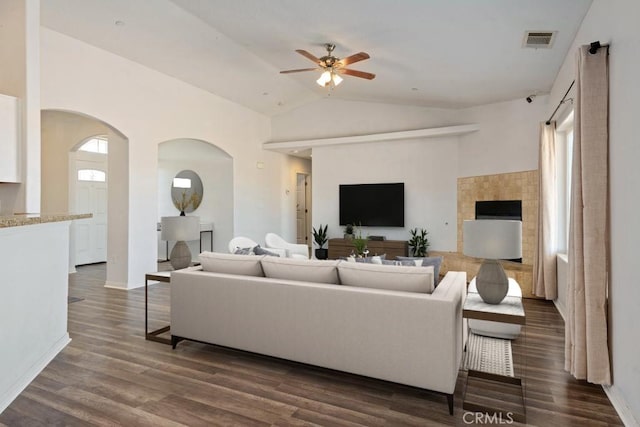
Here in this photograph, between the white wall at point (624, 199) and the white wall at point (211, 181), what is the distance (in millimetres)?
6729

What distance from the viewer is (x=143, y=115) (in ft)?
19.9

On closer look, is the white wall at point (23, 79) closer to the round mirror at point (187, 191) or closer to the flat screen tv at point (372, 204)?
the round mirror at point (187, 191)

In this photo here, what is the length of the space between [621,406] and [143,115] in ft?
21.3

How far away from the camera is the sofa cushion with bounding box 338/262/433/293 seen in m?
2.61

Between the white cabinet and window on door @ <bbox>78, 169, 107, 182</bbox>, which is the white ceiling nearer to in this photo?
the white cabinet

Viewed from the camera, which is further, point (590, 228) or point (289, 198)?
point (289, 198)

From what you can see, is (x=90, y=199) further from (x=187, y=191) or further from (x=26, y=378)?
(x=26, y=378)

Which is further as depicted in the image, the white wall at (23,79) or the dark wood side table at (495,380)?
the white wall at (23,79)

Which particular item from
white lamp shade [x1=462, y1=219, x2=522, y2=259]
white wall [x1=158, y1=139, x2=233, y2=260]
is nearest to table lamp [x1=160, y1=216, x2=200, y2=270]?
white lamp shade [x1=462, y1=219, x2=522, y2=259]

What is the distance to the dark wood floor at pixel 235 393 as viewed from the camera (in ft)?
7.45

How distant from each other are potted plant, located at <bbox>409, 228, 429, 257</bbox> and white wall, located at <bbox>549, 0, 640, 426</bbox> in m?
4.96

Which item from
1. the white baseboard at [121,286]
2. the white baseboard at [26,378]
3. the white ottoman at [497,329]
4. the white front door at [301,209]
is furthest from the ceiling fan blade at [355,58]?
the white front door at [301,209]

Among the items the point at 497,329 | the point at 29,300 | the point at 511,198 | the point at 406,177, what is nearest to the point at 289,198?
the point at 406,177

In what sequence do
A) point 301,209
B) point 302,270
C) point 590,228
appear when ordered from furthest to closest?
point 301,209 → point 302,270 → point 590,228
